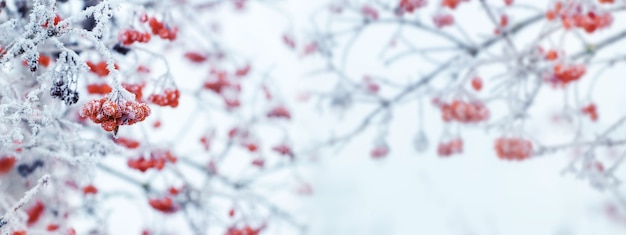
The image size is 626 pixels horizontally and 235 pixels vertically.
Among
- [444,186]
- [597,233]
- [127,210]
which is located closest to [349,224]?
[444,186]

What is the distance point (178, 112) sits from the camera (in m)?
3.53

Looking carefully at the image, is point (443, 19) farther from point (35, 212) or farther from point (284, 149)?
point (35, 212)

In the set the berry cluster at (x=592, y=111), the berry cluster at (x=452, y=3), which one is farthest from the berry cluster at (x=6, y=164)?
the berry cluster at (x=592, y=111)

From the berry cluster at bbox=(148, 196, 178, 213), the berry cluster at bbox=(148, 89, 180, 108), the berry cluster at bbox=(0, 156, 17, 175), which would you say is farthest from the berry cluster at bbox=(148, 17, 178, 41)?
the berry cluster at bbox=(148, 196, 178, 213)

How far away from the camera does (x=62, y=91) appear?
913 mm

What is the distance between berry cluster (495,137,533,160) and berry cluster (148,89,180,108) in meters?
1.02

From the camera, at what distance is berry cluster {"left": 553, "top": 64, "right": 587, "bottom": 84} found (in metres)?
1.78

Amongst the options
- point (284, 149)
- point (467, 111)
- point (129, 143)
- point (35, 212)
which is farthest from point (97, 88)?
point (467, 111)

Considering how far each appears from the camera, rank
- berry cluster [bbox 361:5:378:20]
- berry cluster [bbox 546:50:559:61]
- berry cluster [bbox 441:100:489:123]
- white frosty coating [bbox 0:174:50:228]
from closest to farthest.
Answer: white frosty coating [bbox 0:174:50:228], berry cluster [bbox 546:50:559:61], berry cluster [bbox 441:100:489:123], berry cluster [bbox 361:5:378:20]

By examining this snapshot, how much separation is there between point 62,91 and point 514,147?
1391mm

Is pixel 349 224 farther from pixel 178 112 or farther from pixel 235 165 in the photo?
pixel 178 112

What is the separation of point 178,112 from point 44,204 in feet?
5.97

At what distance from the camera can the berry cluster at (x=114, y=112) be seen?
89 cm

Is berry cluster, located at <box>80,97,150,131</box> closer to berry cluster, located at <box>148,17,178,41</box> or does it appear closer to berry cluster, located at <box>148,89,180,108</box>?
berry cluster, located at <box>148,89,180,108</box>
